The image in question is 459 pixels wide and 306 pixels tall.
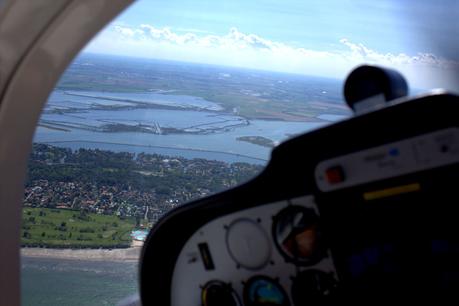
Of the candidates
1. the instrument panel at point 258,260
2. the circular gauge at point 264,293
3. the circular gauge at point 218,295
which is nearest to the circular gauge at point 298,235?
the instrument panel at point 258,260

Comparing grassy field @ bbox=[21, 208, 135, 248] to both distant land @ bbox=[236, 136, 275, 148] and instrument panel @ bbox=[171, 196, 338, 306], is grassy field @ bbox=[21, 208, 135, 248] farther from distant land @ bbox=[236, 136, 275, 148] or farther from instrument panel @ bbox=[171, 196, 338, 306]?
distant land @ bbox=[236, 136, 275, 148]

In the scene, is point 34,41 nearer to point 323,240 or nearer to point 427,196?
point 323,240

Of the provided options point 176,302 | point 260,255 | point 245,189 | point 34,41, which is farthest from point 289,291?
point 34,41

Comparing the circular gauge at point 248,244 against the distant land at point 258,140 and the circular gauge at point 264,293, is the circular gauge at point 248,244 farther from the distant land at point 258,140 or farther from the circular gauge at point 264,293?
the distant land at point 258,140

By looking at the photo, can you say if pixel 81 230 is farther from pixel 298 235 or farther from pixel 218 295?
pixel 298 235

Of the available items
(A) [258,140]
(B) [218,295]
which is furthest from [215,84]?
(B) [218,295]

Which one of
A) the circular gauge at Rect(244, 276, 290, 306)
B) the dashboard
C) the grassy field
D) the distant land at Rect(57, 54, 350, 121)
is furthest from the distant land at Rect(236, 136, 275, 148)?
the grassy field
